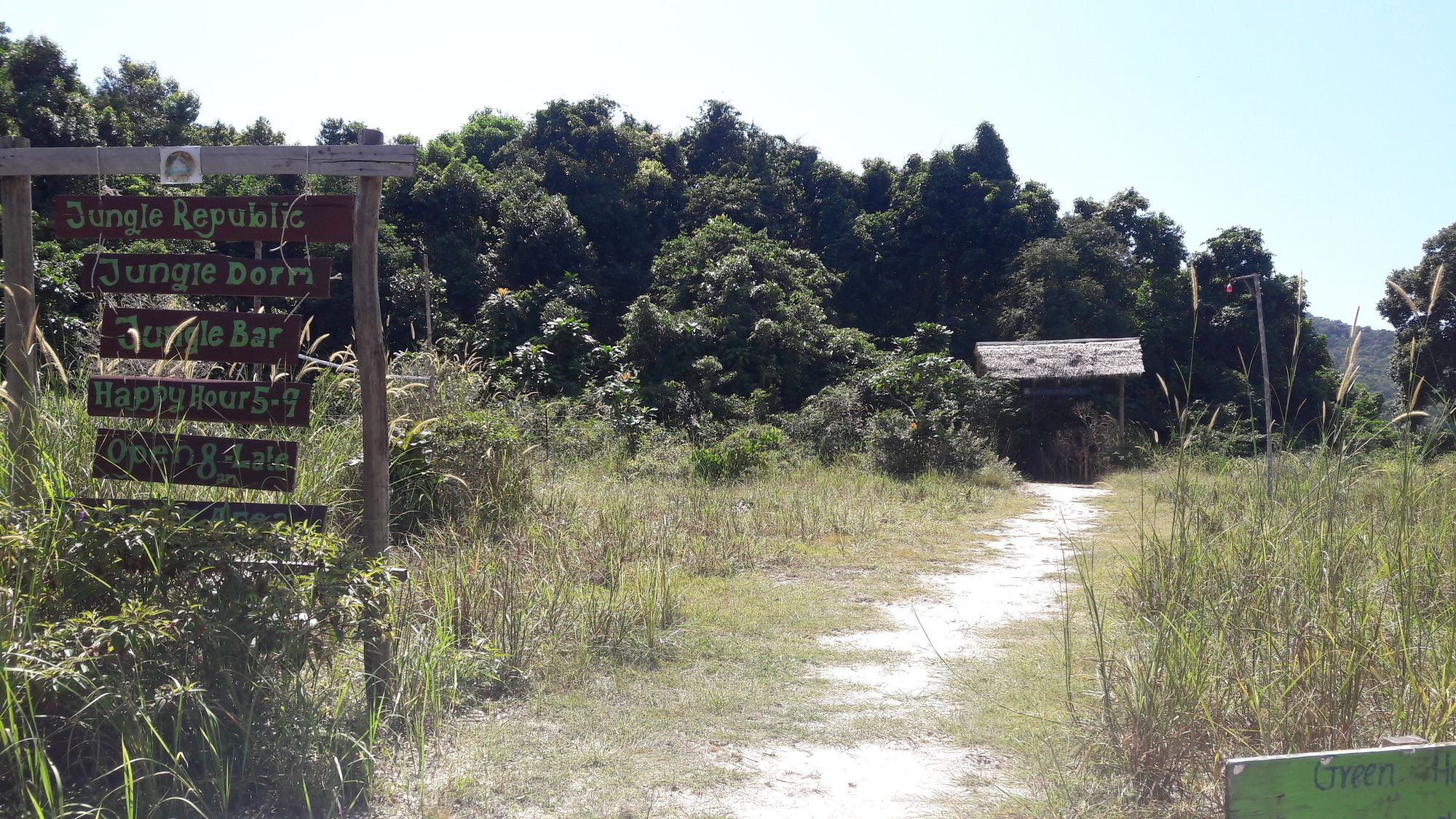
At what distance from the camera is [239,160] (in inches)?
159

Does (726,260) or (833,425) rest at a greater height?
(726,260)

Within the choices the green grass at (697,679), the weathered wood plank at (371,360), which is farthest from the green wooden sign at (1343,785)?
the weathered wood plank at (371,360)

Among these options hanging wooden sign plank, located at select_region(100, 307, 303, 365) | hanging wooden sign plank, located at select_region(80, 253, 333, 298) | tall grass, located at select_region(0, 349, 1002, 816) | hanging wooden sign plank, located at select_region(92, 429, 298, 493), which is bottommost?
tall grass, located at select_region(0, 349, 1002, 816)

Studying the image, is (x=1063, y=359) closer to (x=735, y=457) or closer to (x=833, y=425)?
(x=833, y=425)

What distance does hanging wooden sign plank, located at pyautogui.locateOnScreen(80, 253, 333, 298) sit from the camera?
3926 millimetres

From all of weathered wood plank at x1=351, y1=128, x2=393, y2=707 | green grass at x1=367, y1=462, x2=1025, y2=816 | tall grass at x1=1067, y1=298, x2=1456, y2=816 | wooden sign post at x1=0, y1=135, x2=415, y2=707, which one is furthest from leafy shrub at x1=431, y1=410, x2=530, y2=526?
tall grass at x1=1067, y1=298, x2=1456, y2=816

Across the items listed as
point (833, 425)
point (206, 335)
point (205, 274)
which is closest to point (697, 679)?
point (206, 335)

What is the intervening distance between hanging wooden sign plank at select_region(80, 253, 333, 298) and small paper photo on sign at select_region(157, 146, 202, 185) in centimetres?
32

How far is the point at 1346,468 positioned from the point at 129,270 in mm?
4965

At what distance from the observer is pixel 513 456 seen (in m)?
7.80

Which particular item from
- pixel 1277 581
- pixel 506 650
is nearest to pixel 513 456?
pixel 506 650

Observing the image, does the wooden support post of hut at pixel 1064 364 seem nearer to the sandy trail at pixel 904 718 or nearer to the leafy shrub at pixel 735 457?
the leafy shrub at pixel 735 457

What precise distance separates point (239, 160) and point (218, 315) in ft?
2.25

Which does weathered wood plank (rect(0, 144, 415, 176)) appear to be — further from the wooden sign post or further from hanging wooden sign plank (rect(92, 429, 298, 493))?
hanging wooden sign plank (rect(92, 429, 298, 493))
